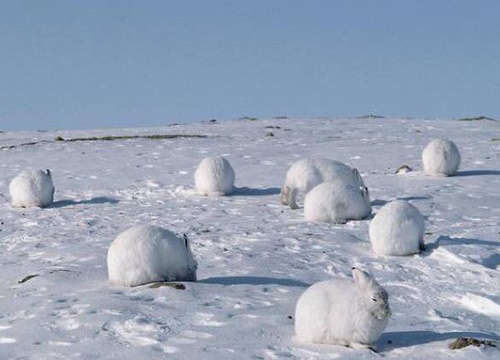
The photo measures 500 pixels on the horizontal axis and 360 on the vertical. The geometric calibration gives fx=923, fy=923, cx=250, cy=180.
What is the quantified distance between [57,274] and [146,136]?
24500 mm

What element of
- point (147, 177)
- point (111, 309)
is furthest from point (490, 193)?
point (111, 309)

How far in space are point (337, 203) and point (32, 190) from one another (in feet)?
27.3

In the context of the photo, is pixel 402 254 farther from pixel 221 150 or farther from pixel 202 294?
pixel 221 150

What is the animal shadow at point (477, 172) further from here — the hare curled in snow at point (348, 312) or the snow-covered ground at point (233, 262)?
the hare curled in snow at point (348, 312)

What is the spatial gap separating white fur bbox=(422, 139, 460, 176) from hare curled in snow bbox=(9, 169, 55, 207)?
1020cm

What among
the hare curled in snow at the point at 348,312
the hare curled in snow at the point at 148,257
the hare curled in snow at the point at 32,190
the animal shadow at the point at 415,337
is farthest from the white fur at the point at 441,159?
the hare curled in snow at the point at 348,312

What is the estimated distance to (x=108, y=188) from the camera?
25797mm

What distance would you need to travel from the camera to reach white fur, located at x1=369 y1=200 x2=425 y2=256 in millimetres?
15906

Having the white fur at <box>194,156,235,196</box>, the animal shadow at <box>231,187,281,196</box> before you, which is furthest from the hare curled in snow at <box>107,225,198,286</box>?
the animal shadow at <box>231,187,281,196</box>

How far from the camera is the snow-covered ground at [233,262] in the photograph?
11109 mm

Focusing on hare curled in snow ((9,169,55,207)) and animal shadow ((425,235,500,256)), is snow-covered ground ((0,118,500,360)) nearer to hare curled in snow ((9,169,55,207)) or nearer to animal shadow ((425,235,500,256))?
animal shadow ((425,235,500,256))

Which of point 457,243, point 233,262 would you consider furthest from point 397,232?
point 233,262

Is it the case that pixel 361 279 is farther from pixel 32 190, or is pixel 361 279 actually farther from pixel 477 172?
pixel 477 172

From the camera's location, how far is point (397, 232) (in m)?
15.9
